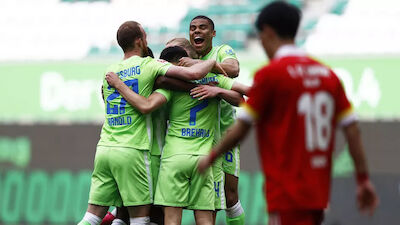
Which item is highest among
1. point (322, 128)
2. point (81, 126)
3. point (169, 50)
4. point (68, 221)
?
point (169, 50)

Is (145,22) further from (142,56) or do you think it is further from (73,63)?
(142,56)

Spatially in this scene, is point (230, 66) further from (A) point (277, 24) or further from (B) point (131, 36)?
(A) point (277, 24)

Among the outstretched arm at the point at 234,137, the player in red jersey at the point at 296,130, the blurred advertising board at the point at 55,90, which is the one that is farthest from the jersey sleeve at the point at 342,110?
the blurred advertising board at the point at 55,90

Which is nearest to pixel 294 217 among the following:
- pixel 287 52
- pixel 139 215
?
pixel 287 52

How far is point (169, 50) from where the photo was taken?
22.4 ft

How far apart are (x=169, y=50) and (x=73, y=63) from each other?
22.3 feet

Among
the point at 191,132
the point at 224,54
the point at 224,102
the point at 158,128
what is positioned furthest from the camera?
the point at 224,102

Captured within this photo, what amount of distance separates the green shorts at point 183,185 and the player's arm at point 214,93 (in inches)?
20.7

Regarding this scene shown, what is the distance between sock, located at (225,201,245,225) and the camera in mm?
7711

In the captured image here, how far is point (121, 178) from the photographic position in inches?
256

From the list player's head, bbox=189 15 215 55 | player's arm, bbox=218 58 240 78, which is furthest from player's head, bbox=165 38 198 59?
player's arm, bbox=218 58 240 78

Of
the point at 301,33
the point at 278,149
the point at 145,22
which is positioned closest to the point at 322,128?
the point at 278,149

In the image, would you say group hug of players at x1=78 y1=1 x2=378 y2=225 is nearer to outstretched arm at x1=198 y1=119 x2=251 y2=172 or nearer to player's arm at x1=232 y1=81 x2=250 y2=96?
player's arm at x1=232 y1=81 x2=250 y2=96

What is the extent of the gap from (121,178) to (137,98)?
68 cm
